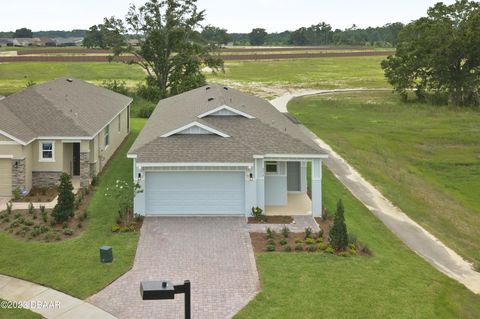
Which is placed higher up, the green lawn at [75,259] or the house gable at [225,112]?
the house gable at [225,112]

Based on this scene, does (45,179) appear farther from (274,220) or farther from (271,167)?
(274,220)

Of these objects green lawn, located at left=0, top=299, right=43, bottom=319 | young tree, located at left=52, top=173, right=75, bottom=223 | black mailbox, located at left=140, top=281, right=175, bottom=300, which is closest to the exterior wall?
young tree, located at left=52, top=173, right=75, bottom=223

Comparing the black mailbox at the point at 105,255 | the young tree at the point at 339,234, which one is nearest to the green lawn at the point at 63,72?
the black mailbox at the point at 105,255

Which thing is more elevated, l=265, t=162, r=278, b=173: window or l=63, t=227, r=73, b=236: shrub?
l=265, t=162, r=278, b=173: window

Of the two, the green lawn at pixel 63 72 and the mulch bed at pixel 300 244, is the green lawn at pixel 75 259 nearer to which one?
the mulch bed at pixel 300 244

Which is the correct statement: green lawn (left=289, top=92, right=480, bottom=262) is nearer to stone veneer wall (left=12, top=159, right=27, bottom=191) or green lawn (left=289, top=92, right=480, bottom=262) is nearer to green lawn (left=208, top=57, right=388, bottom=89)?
stone veneer wall (left=12, top=159, right=27, bottom=191)

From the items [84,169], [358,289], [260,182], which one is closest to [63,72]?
[84,169]
